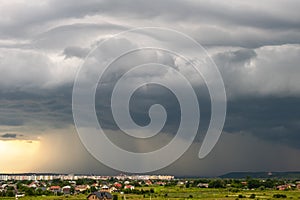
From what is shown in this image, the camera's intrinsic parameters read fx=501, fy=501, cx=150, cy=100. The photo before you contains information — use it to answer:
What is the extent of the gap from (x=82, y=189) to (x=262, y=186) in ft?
157

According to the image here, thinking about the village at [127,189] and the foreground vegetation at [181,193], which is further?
the village at [127,189]

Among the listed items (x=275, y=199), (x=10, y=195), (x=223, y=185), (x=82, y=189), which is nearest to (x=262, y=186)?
(x=223, y=185)

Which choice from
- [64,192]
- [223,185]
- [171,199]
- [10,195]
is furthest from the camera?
[223,185]

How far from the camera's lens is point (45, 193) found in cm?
9619

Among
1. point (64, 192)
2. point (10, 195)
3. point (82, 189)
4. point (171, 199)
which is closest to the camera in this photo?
point (171, 199)

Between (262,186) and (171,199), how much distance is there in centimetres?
6186

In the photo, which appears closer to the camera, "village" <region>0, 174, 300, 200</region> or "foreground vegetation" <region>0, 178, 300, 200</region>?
"foreground vegetation" <region>0, 178, 300, 200</region>

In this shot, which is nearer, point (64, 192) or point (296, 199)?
point (296, 199)

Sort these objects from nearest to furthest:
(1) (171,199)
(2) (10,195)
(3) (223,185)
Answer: (1) (171,199) → (2) (10,195) → (3) (223,185)

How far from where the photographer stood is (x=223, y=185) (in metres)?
126

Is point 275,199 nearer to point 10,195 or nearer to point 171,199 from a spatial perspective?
point 171,199

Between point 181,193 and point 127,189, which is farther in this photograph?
point 127,189

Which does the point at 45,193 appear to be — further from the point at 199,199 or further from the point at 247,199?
the point at 247,199

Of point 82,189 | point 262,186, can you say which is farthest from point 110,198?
point 262,186
